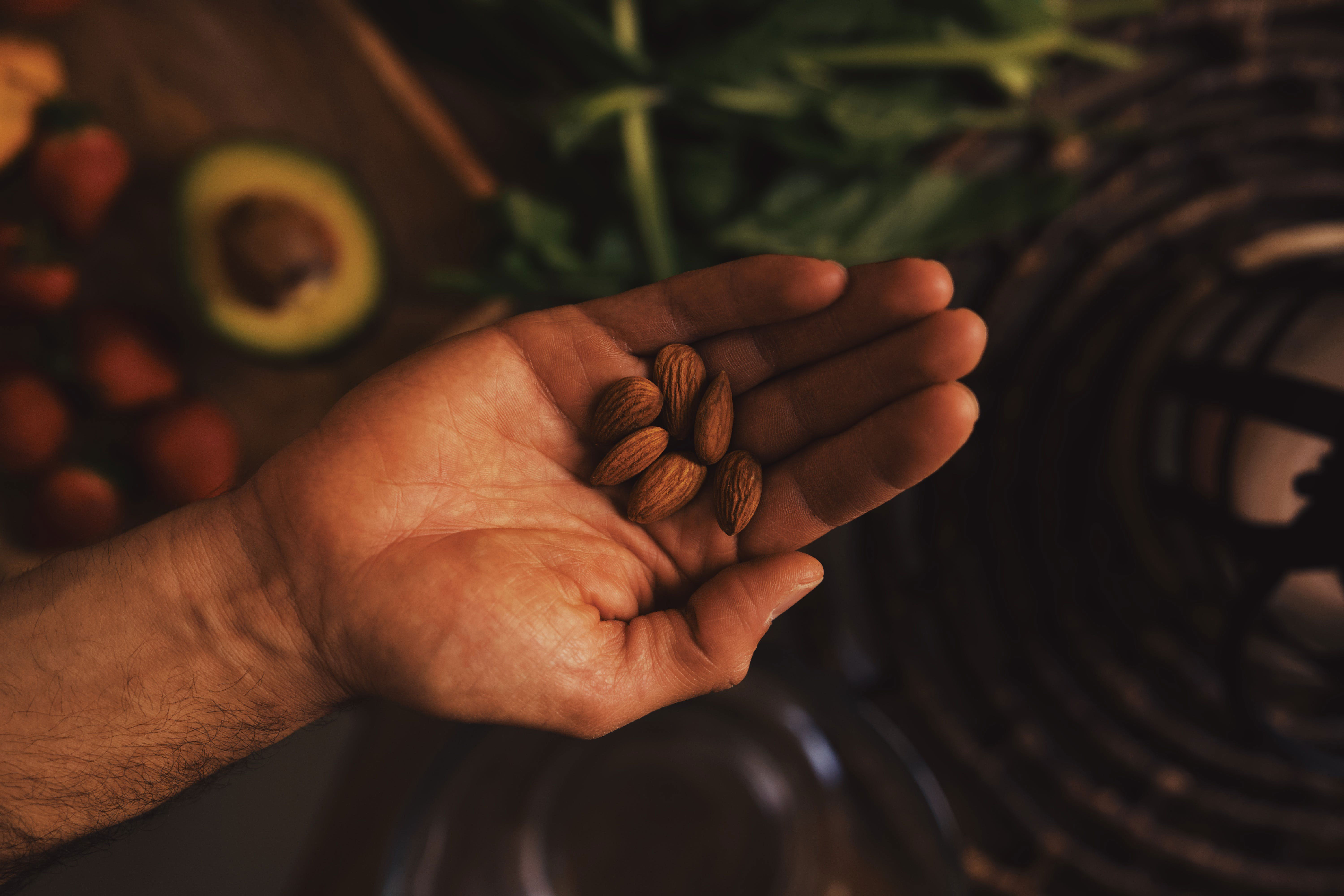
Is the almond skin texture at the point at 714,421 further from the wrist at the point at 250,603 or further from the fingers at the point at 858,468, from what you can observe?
the wrist at the point at 250,603

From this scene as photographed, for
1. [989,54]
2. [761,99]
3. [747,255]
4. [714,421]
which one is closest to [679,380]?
[714,421]

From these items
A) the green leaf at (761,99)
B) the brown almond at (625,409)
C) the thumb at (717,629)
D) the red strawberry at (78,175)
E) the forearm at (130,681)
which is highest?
the green leaf at (761,99)

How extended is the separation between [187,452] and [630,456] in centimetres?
67

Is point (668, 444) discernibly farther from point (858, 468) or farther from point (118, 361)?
point (118, 361)

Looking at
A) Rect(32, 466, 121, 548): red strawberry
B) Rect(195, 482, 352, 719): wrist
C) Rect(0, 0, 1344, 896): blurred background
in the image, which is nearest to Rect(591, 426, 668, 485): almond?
Rect(195, 482, 352, 719): wrist

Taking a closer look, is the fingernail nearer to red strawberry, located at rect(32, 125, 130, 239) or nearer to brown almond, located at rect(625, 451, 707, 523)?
brown almond, located at rect(625, 451, 707, 523)

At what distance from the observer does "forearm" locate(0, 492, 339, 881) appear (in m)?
0.73

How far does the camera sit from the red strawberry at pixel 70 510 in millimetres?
1021

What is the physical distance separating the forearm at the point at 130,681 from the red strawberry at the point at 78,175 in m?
0.55

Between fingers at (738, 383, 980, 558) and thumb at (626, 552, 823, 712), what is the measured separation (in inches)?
2.4

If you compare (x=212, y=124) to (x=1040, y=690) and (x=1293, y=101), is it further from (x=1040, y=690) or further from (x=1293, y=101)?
(x=1293, y=101)

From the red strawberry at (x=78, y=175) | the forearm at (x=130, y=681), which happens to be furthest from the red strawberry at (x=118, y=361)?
the forearm at (x=130, y=681)

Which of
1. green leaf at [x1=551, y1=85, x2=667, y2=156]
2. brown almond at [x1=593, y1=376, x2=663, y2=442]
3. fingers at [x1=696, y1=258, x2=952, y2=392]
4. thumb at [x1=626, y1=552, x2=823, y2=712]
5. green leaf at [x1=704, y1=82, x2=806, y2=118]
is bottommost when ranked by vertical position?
thumb at [x1=626, y1=552, x2=823, y2=712]

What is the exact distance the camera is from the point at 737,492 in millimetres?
704
